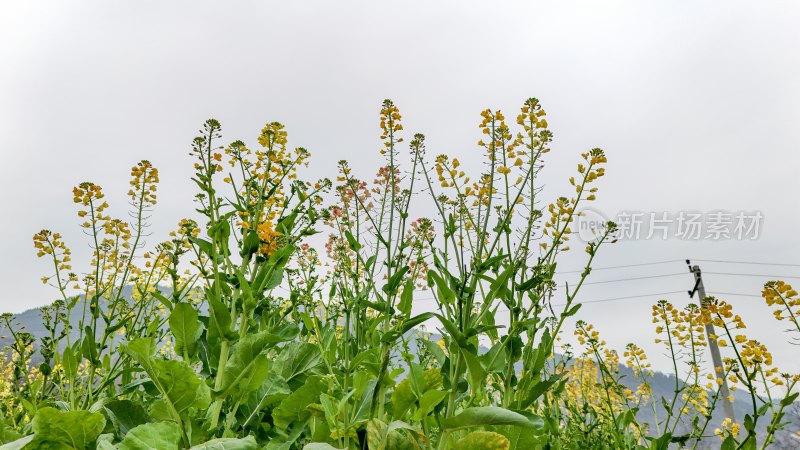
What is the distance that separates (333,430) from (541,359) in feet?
3.61

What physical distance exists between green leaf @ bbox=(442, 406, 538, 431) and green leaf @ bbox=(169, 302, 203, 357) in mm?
862

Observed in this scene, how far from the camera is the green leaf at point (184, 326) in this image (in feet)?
5.06

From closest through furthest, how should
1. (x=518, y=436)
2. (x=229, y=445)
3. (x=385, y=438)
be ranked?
(x=229, y=445) → (x=385, y=438) → (x=518, y=436)

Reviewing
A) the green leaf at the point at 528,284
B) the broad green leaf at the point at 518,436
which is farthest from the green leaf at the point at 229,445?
the green leaf at the point at 528,284

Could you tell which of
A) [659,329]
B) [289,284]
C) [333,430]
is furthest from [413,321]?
[659,329]

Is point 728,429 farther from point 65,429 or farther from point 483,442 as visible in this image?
point 65,429

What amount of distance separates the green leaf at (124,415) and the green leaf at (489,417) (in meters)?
0.97

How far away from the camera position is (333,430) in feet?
4.60

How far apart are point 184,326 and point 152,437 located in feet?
1.53

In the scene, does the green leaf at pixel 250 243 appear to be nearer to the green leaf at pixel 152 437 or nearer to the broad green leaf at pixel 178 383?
the broad green leaf at pixel 178 383

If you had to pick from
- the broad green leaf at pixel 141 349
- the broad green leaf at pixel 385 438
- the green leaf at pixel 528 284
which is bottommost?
the broad green leaf at pixel 385 438

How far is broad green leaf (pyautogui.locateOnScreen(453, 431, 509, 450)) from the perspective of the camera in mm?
1264

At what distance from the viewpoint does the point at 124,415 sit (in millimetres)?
1520

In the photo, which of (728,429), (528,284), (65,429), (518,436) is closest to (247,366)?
(65,429)
